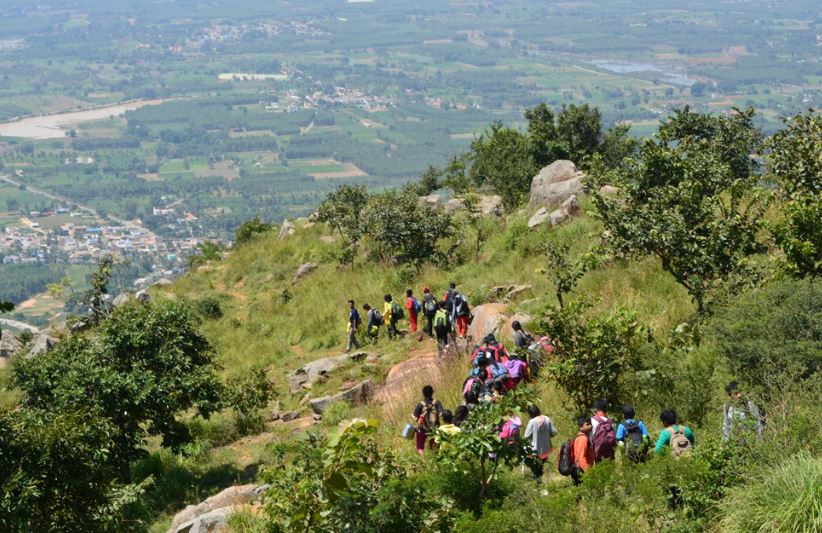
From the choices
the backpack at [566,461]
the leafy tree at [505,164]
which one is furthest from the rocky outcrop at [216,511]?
the leafy tree at [505,164]

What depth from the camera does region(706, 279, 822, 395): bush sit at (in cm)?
1016

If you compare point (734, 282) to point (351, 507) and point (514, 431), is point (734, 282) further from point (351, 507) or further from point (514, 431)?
point (351, 507)

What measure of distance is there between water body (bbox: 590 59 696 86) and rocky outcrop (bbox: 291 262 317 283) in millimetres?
140423

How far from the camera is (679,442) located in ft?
29.9

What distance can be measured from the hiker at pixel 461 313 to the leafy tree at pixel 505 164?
1359 cm

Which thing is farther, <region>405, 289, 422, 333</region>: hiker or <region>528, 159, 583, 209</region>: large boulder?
<region>528, 159, 583, 209</region>: large boulder

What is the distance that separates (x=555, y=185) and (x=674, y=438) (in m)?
18.0

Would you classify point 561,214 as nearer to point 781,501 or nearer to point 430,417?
point 430,417

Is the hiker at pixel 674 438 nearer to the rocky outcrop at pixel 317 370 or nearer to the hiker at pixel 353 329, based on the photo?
the rocky outcrop at pixel 317 370

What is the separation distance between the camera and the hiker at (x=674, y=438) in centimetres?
904

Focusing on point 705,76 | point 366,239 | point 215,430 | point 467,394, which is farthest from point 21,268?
point 705,76

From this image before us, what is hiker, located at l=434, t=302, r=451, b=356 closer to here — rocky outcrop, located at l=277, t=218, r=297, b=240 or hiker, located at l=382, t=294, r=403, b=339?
hiker, located at l=382, t=294, r=403, b=339

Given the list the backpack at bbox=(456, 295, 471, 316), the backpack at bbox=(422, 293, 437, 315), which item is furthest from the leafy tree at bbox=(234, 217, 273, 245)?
the backpack at bbox=(456, 295, 471, 316)

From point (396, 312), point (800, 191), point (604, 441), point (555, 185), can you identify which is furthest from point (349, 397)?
point (555, 185)
